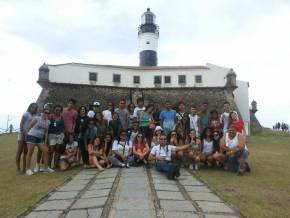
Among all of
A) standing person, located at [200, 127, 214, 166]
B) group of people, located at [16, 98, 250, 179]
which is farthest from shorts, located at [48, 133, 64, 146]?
standing person, located at [200, 127, 214, 166]

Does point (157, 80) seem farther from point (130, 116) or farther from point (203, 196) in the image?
point (203, 196)

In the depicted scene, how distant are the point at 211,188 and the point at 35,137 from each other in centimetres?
393

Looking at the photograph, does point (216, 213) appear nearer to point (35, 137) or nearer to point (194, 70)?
point (35, 137)

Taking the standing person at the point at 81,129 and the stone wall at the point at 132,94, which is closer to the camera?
the standing person at the point at 81,129

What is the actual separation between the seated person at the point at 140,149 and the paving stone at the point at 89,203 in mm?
3108

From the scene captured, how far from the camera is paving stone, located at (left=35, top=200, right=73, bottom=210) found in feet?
15.3

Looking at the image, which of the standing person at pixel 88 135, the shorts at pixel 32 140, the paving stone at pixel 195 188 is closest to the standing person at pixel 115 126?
the standing person at pixel 88 135

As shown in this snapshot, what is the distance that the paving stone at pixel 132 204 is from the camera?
14.7 feet

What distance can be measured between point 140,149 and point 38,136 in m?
2.30

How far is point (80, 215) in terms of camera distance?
168 inches

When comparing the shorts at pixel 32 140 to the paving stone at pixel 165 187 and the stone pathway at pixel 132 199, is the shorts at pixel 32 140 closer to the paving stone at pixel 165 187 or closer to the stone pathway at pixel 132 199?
the stone pathway at pixel 132 199

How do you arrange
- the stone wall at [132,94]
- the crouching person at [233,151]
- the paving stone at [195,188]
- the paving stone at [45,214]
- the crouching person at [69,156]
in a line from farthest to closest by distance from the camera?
1. the stone wall at [132,94]
2. the crouching person at [69,156]
3. the crouching person at [233,151]
4. the paving stone at [195,188]
5. the paving stone at [45,214]

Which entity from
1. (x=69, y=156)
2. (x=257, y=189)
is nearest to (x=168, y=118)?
(x=69, y=156)

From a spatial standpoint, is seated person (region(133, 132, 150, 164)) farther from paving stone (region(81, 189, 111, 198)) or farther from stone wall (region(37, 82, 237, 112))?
stone wall (region(37, 82, 237, 112))
